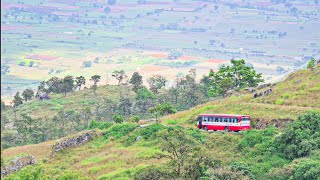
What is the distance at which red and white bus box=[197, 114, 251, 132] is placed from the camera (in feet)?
115

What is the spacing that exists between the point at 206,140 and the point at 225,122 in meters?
2.35

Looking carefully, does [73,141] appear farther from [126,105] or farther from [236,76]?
[126,105]

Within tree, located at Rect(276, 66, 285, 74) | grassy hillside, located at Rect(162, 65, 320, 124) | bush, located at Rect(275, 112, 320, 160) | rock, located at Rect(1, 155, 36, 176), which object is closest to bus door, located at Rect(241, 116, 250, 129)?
grassy hillside, located at Rect(162, 65, 320, 124)

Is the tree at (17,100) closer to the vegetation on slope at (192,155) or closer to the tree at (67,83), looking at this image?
the tree at (67,83)

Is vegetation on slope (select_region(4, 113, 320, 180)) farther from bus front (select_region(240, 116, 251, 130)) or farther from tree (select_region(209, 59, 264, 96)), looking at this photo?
tree (select_region(209, 59, 264, 96))

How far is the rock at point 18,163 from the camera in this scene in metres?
30.2

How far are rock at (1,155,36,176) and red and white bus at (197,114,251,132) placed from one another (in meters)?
11.6

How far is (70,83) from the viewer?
77.6 meters

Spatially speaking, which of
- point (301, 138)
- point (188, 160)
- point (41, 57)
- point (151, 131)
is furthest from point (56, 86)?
point (41, 57)

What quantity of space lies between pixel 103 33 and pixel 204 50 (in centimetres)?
4587

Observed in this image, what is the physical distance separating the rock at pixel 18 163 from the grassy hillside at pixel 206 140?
3.28ft

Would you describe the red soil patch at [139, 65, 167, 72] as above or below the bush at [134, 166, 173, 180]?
below

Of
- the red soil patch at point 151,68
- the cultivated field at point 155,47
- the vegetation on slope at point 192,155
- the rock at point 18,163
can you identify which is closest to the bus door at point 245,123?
the vegetation on slope at point 192,155

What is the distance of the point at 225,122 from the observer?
117ft
